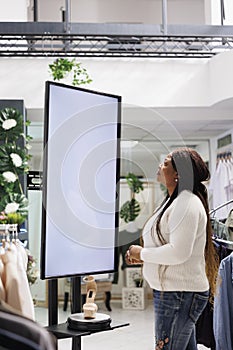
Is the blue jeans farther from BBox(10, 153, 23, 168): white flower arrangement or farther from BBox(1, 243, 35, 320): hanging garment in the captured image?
BBox(10, 153, 23, 168): white flower arrangement

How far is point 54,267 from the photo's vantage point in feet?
8.95

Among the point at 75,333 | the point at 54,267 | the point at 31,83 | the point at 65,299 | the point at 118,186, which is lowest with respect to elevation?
the point at 65,299

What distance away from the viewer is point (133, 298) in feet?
28.3

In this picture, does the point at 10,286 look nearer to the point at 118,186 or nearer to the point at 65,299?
the point at 118,186

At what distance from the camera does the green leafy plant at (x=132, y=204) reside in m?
2.97

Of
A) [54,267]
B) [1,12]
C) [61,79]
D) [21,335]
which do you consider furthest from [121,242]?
[1,12]

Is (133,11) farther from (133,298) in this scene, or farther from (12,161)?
(12,161)

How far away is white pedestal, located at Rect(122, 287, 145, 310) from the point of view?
855cm

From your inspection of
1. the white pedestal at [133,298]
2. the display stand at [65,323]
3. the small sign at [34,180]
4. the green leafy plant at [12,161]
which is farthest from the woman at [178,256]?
the white pedestal at [133,298]

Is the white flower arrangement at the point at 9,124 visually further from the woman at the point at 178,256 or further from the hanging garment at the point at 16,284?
the hanging garment at the point at 16,284

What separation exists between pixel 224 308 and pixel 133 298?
16.1 ft

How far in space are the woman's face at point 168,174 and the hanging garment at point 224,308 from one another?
36.5 inches

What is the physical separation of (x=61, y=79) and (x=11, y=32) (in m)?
0.65

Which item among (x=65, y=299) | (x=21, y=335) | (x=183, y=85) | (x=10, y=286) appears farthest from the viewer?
(x=65, y=299)
